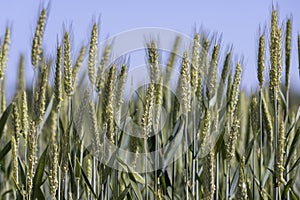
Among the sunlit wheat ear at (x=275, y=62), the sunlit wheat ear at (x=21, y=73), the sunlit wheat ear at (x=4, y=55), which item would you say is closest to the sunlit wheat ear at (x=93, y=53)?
the sunlit wheat ear at (x=4, y=55)

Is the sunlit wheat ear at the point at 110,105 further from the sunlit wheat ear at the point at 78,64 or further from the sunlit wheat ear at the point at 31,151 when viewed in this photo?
the sunlit wheat ear at the point at 78,64

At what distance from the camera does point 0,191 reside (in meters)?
2.99

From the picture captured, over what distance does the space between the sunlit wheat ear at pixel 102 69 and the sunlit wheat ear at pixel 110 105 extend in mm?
204

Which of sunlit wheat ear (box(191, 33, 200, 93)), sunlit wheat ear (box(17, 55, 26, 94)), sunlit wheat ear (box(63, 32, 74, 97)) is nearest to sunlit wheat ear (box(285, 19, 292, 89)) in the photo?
sunlit wheat ear (box(191, 33, 200, 93))

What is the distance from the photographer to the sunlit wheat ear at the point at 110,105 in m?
1.85

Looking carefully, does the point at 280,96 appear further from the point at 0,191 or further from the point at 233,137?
the point at 0,191

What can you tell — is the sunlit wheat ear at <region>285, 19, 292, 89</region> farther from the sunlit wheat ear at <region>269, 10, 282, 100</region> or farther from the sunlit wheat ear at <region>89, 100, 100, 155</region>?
the sunlit wheat ear at <region>89, 100, 100, 155</region>

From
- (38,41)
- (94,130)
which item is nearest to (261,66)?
(94,130)

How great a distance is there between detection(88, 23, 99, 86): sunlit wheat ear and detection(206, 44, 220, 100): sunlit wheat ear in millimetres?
442

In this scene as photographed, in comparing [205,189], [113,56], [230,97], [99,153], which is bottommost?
[205,189]

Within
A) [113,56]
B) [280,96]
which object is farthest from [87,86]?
[280,96]

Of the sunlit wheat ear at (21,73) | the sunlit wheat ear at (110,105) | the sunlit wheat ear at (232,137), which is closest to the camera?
the sunlit wheat ear at (110,105)

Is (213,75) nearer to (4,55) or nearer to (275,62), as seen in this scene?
(275,62)

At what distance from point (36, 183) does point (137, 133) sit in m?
0.40
